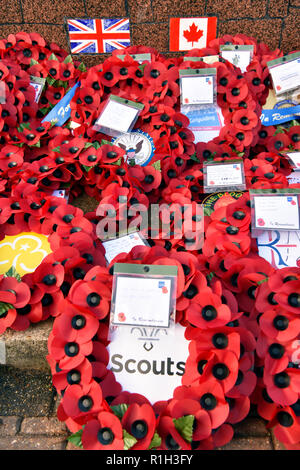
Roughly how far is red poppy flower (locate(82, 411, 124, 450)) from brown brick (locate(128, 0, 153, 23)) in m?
2.73

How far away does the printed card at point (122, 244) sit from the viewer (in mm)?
1790

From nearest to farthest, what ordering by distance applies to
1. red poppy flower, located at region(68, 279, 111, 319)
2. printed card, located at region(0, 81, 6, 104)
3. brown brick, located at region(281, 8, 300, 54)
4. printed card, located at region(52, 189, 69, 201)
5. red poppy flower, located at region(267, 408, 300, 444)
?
1. red poppy flower, located at region(267, 408, 300, 444)
2. red poppy flower, located at region(68, 279, 111, 319)
3. printed card, located at region(52, 189, 69, 201)
4. printed card, located at region(0, 81, 6, 104)
5. brown brick, located at region(281, 8, 300, 54)

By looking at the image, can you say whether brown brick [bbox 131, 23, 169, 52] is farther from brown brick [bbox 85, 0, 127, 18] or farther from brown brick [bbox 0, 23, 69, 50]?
brown brick [bbox 0, 23, 69, 50]

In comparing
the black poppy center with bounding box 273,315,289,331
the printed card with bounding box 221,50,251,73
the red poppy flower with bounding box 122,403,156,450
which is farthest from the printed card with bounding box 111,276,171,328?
the printed card with bounding box 221,50,251,73

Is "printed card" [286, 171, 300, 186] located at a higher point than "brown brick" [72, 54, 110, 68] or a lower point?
lower

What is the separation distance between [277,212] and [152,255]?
0.71 meters

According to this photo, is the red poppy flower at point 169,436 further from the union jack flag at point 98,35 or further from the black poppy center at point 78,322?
the union jack flag at point 98,35

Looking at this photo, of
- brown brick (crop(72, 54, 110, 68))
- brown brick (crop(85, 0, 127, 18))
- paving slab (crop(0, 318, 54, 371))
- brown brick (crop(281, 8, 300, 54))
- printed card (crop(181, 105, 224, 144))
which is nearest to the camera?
paving slab (crop(0, 318, 54, 371))

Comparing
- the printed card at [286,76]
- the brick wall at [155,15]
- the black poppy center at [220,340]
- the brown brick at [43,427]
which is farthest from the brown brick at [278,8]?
the brown brick at [43,427]

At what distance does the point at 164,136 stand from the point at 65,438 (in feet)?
5.38

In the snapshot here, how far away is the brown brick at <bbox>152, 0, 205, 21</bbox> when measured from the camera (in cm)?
278

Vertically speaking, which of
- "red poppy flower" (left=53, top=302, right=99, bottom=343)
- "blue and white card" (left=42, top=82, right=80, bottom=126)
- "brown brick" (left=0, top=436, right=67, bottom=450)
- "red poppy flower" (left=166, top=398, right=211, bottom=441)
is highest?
"blue and white card" (left=42, top=82, right=80, bottom=126)

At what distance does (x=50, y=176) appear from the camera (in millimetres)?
2080

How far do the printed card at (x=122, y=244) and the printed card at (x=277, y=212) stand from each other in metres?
0.57
